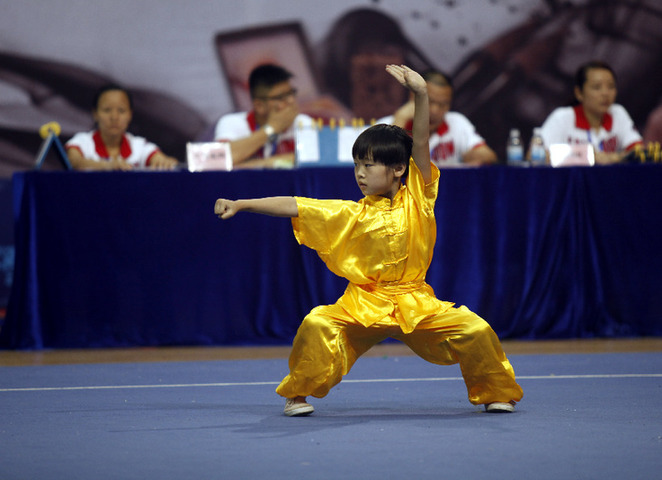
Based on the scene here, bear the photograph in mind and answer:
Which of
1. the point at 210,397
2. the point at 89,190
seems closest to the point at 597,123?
the point at 89,190

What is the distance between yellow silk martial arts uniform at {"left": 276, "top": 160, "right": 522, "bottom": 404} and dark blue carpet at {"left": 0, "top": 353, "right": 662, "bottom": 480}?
0.43 feet

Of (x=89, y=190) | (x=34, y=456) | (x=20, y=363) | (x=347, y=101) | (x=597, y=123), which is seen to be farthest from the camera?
(x=347, y=101)

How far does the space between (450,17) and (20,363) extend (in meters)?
4.05

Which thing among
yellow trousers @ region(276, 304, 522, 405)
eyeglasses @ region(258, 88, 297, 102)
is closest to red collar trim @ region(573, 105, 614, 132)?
eyeglasses @ region(258, 88, 297, 102)

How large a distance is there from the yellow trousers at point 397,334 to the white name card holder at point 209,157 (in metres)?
2.31

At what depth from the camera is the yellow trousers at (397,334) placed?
318 centimetres

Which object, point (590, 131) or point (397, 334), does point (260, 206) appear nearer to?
point (397, 334)

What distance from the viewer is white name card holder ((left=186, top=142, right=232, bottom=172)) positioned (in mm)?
5398

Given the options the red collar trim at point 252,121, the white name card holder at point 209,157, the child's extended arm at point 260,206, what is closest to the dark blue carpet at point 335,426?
the child's extended arm at point 260,206

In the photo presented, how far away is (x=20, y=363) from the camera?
4.82m

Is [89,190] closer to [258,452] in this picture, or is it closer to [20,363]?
[20,363]

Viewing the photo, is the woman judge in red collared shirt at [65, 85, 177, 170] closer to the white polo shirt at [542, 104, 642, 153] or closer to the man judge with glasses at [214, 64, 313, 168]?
the man judge with glasses at [214, 64, 313, 168]

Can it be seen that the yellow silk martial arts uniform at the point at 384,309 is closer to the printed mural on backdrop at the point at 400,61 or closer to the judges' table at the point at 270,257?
the judges' table at the point at 270,257

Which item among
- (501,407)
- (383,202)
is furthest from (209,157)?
(501,407)
